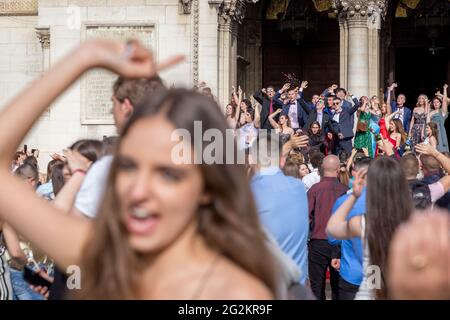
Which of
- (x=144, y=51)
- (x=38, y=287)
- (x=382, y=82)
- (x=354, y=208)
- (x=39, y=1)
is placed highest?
(x=39, y=1)

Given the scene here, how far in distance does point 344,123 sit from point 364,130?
428 mm

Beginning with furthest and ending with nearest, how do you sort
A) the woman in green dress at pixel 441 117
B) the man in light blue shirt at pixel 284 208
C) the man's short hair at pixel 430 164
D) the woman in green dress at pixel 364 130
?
the woman in green dress at pixel 441 117 < the woman in green dress at pixel 364 130 < the man's short hair at pixel 430 164 < the man in light blue shirt at pixel 284 208

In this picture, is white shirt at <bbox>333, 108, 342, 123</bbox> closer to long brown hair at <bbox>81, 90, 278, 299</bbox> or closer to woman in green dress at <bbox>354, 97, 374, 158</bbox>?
woman in green dress at <bbox>354, 97, 374, 158</bbox>

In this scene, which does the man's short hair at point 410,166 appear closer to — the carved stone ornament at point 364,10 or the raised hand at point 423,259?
the raised hand at point 423,259

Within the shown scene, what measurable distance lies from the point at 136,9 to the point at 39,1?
2498mm

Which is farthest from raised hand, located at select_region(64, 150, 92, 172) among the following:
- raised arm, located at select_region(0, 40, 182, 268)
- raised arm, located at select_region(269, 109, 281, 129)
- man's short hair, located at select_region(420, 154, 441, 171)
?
raised arm, located at select_region(269, 109, 281, 129)

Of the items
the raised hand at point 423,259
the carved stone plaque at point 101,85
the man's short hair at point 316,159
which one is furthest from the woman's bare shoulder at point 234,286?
the carved stone plaque at point 101,85

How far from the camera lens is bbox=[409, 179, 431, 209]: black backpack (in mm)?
7994

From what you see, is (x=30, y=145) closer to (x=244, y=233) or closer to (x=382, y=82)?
(x=382, y=82)

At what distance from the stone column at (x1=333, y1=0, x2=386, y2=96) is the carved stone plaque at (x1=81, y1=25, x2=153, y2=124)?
4697mm

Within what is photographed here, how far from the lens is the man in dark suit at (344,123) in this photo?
19152 mm

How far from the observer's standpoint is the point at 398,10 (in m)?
A: 27.3

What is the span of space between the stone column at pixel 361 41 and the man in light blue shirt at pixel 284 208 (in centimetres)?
1579
